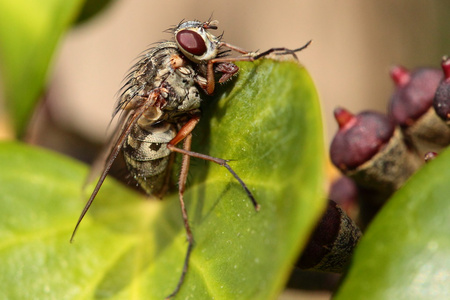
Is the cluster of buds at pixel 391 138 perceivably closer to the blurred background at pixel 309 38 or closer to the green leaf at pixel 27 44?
the green leaf at pixel 27 44

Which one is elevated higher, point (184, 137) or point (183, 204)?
point (184, 137)

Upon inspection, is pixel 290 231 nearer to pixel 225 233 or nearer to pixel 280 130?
pixel 280 130

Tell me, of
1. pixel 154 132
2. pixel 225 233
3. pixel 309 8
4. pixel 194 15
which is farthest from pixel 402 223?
pixel 309 8

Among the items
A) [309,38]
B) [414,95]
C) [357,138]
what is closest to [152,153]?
[357,138]

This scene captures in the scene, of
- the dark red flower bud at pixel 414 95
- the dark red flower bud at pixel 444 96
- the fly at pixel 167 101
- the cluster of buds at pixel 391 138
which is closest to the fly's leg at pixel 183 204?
the fly at pixel 167 101

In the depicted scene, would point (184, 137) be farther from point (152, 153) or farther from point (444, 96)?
point (444, 96)

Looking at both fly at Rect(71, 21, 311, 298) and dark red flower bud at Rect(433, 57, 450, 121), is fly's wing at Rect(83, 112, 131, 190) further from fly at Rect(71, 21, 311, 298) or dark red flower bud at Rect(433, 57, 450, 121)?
dark red flower bud at Rect(433, 57, 450, 121)
